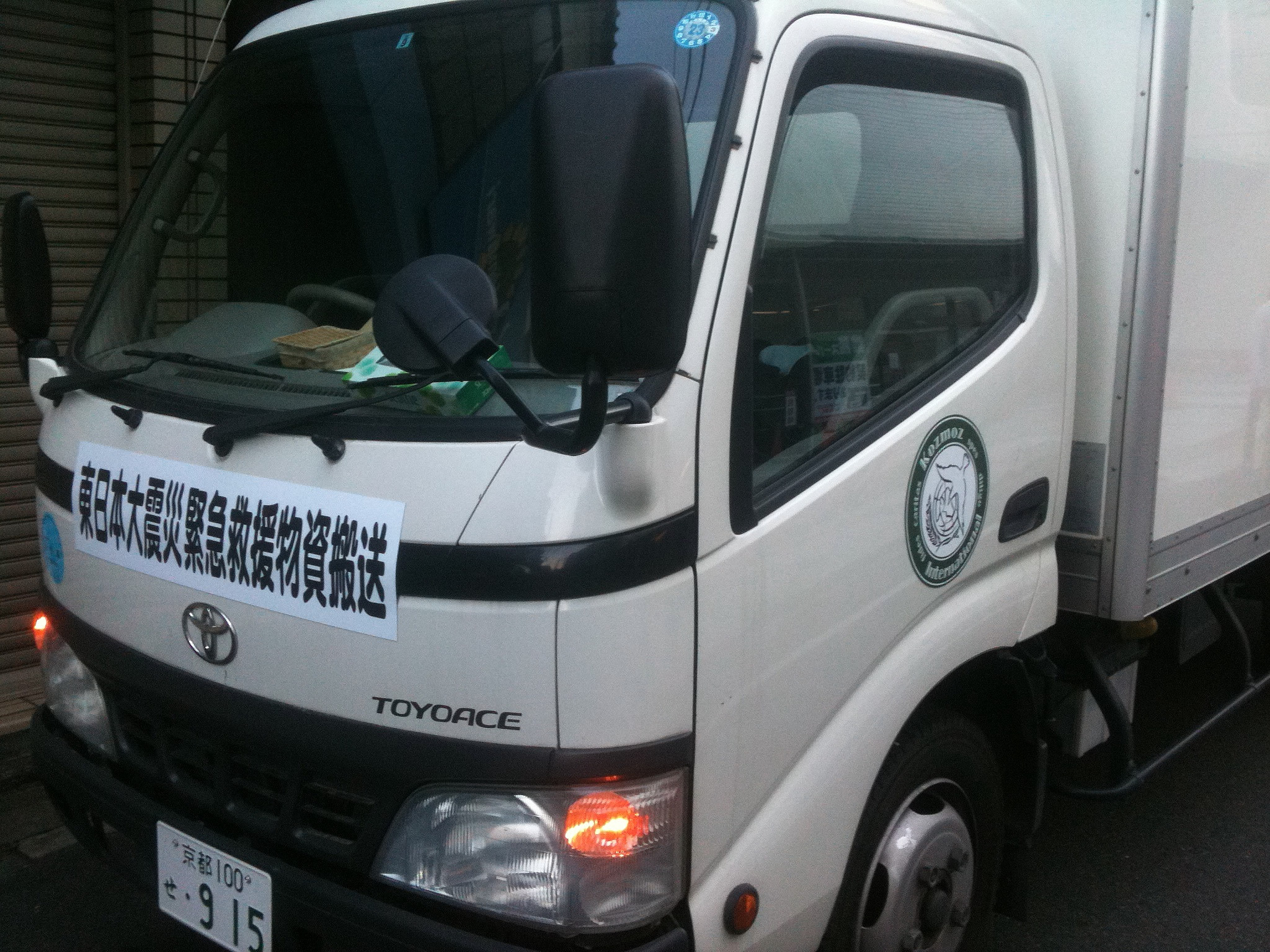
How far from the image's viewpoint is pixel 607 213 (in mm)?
1581

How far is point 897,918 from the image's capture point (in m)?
2.55

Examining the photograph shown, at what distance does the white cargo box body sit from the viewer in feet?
9.26

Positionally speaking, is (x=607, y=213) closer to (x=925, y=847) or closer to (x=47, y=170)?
(x=925, y=847)

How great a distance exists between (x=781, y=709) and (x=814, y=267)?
31.6 inches

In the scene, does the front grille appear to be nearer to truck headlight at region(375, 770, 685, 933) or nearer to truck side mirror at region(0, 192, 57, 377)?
truck headlight at region(375, 770, 685, 933)

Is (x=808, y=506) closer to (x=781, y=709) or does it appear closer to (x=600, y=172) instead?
(x=781, y=709)

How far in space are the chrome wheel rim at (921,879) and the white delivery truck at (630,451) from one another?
11 mm

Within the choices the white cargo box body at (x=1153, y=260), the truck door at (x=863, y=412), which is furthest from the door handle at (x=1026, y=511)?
the white cargo box body at (x=1153, y=260)

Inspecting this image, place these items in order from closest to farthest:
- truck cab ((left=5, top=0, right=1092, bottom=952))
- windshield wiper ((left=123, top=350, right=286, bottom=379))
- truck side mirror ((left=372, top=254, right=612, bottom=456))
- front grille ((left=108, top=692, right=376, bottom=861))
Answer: truck side mirror ((left=372, top=254, right=612, bottom=456)) → truck cab ((left=5, top=0, right=1092, bottom=952)) → front grille ((left=108, top=692, right=376, bottom=861)) → windshield wiper ((left=123, top=350, right=286, bottom=379))

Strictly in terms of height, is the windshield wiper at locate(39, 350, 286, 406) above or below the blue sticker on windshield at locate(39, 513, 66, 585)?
above

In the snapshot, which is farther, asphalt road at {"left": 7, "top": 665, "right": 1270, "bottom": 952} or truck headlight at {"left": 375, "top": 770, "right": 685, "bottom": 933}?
asphalt road at {"left": 7, "top": 665, "right": 1270, "bottom": 952}

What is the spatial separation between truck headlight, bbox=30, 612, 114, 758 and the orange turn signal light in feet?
4.22

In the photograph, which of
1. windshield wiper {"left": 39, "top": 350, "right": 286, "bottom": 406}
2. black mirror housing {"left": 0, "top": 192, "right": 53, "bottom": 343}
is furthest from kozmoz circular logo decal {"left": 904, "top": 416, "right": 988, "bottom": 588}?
black mirror housing {"left": 0, "top": 192, "right": 53, "bottom": 343}

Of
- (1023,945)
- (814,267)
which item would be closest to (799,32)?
(814,267)
